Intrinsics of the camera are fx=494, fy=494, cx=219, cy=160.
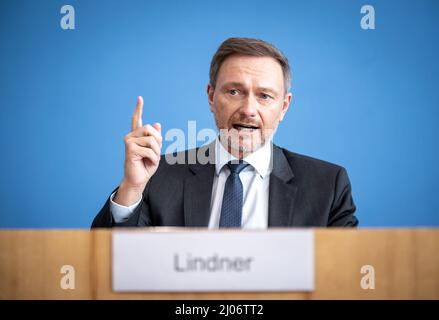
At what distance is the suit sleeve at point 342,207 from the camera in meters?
1.56

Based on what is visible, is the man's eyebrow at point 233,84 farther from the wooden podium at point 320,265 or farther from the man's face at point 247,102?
the wooden podium at point 320,265

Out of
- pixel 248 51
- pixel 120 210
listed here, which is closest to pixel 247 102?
pixel 248 51

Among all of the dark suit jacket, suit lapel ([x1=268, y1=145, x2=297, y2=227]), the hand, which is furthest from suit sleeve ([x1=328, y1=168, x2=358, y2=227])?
the hand

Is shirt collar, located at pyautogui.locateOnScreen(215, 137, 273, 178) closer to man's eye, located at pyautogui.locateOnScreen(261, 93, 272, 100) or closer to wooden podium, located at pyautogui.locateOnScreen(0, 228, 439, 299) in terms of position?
man's eye, located at pyautogui.locateOnScreen(261, 93, 272, 100)

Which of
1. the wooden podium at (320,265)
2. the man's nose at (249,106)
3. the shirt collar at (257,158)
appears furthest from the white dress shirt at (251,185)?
the wooden podium at (320,265)

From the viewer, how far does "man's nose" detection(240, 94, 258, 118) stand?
5.58ft

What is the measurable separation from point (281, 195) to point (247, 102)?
0.38 metres

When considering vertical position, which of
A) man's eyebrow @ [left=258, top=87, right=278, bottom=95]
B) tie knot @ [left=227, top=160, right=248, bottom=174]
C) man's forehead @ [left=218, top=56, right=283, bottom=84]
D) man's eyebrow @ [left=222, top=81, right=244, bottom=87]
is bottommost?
tie knot @ [left=227, top=160, right=248, bottom=174]

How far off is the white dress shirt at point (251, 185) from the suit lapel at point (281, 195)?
0.14ft

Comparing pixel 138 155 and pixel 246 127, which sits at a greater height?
pixel 246 127

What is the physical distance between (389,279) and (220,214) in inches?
34.5

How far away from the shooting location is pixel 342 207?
5.19 feet

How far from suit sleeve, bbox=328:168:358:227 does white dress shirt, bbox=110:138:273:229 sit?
8.6 inches

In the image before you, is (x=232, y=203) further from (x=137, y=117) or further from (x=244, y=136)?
(x=137, y=117)
